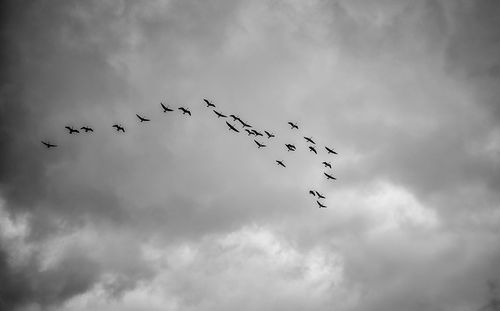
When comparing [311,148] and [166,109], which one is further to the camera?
[311,148]

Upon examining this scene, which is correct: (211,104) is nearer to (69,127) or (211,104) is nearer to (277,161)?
(277,161)

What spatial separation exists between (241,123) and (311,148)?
56.6 feet

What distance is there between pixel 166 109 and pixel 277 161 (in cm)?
2761

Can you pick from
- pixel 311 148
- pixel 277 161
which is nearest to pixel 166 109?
pixel 277 161

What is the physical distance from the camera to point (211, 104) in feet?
281

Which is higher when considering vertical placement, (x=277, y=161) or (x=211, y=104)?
(x=211, y=104)

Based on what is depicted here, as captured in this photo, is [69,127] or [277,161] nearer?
[69,127]

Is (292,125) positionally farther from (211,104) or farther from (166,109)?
(166,109)

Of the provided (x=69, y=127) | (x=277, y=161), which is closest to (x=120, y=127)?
(x=69, y=127)

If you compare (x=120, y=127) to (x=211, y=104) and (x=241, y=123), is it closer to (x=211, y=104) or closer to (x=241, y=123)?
(x=211, y=104)

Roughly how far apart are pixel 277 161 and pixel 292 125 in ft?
30.4

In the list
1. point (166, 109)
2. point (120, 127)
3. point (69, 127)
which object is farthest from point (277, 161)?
point (69, 127)

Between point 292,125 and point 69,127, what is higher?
point 292,125

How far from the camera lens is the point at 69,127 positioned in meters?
80.7
